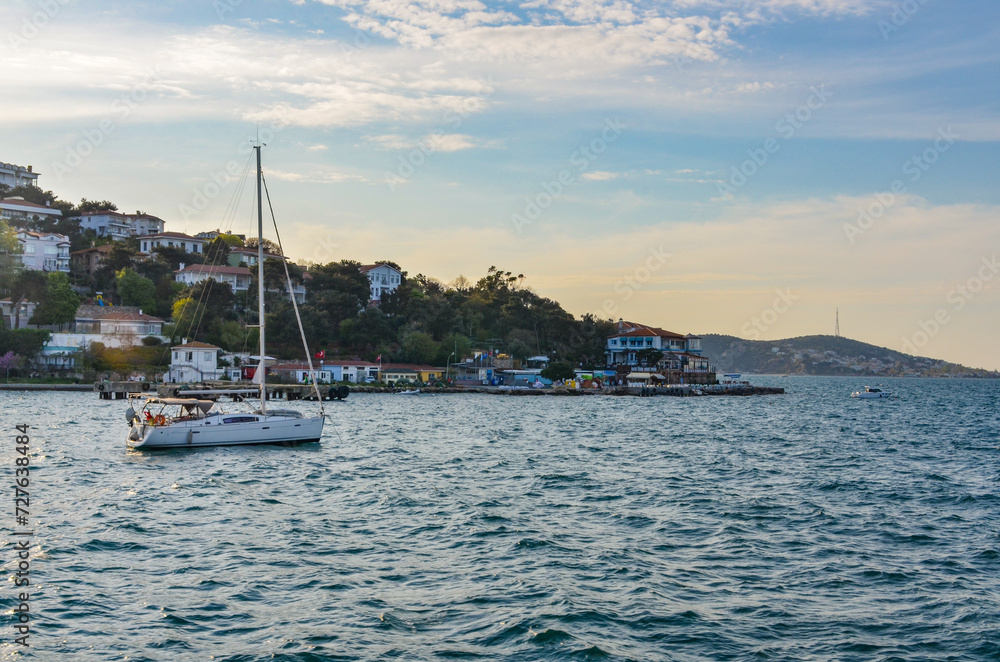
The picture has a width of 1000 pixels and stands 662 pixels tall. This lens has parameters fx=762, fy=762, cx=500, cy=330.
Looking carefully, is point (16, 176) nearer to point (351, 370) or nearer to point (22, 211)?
point (22, 211)

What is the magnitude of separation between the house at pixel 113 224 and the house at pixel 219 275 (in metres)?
27.3

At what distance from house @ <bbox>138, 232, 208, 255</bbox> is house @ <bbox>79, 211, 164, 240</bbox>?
6.68m

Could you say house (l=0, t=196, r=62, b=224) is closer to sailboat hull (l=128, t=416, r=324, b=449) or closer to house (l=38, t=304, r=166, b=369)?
house (l=38, t=304, r=166, b=369)

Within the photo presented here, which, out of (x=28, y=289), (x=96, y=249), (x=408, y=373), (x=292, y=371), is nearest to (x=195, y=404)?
(x=292, y=371)

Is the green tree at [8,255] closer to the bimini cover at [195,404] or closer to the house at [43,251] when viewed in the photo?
the house at [43,251]

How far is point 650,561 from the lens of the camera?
16.0 m

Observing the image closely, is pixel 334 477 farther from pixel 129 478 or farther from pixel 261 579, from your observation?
pixel 261 579

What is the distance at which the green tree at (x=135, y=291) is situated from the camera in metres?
103

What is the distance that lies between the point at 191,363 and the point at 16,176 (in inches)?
3520

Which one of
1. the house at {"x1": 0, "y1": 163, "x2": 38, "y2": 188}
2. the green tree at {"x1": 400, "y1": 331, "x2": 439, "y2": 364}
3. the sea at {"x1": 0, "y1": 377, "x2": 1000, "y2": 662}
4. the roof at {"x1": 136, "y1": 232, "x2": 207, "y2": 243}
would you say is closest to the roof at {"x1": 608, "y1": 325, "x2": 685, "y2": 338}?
the green tree at {"x1": 400, "y1": 331, "x2": 439, "y2": 364}

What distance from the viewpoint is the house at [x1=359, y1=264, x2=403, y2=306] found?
130m

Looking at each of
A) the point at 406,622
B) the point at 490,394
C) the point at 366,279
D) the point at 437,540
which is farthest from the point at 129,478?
the point at 366,279

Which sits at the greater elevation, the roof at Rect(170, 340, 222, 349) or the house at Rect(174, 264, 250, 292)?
the house at Rect(174, 264, 250, 292)

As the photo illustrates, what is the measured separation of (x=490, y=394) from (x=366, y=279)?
3114 centimetres
